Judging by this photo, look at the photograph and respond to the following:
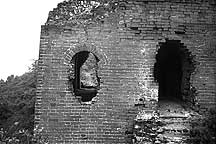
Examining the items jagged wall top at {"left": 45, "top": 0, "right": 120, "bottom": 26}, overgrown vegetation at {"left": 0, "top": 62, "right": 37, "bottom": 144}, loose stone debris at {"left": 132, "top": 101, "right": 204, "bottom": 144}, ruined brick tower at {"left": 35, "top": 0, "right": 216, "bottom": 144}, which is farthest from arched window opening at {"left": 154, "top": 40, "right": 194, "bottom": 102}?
overgrown vegetation at {"left": 0, "top": 62, "right": 37, "bottom": 144}

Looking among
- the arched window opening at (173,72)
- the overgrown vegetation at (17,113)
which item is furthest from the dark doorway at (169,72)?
the overgrown vegetation at (17,113)

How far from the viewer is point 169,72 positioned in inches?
318

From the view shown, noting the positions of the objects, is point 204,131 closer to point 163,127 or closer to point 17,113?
point 163,127

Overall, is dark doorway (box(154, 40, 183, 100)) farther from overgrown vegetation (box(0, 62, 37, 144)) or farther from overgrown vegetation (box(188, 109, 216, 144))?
overgrown vegetation (box(0, 62, 37, 144))

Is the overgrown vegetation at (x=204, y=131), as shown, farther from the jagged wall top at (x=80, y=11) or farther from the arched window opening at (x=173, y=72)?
the jagged wall top at (x=80, y=11)

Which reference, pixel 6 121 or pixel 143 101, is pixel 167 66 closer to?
pixel 143 101

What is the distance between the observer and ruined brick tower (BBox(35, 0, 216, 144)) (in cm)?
550

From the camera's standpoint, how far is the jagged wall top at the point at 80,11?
18.8ft

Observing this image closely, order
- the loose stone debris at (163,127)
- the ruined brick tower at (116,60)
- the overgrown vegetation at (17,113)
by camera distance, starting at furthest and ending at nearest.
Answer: the overgrown vegetation at (17,113), the ruined brick tower at (116,60), the loose stone debris at (163,127)

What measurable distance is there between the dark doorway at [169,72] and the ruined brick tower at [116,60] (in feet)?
4.26

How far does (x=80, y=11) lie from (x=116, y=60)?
1.37 metres

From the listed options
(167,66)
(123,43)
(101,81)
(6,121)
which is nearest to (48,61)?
(101,81)

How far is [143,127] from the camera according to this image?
5.12m

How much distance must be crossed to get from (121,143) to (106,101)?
3.03 feet
